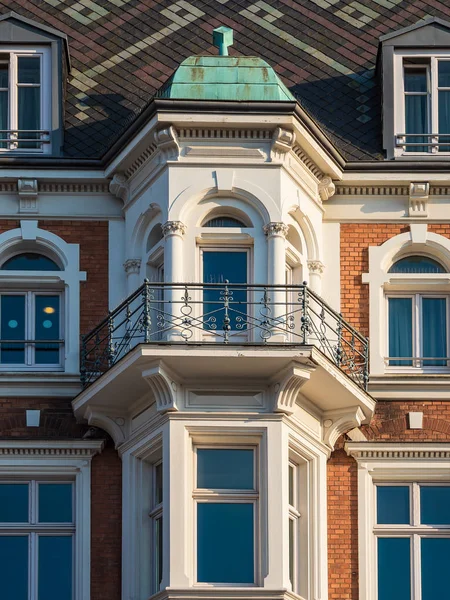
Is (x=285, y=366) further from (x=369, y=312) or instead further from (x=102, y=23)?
(x=102, y=23)

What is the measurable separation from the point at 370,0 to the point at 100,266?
6338 millimetres

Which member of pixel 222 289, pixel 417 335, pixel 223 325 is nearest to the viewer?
pixel 223 325

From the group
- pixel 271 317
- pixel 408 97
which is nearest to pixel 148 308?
pixel 271 317

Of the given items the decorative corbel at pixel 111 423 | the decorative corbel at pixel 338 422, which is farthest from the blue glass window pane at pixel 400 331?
the decorative corbel at pixel 111 423

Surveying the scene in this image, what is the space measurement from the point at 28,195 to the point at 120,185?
124 cm

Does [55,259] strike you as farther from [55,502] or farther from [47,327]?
[55,502]

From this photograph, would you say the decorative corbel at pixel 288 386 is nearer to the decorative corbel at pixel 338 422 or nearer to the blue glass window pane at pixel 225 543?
the decorative corbel at pixel 338 422

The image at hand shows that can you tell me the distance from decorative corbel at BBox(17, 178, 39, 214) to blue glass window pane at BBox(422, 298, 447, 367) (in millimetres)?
5359

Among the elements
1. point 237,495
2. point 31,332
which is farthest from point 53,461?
point 237,495

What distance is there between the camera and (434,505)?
3103cm

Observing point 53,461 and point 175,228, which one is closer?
point 53,461

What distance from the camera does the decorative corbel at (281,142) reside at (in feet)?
103

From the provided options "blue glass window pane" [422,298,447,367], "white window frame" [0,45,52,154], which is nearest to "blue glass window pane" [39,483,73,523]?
"white window frame" [0,45,52,154]

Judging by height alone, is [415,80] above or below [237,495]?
above
